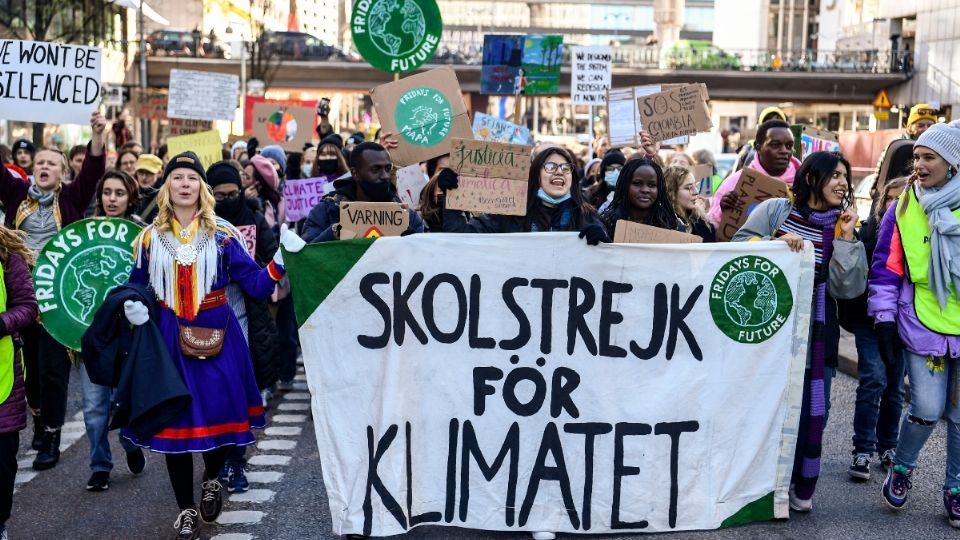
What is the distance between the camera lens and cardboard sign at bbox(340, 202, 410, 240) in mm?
6105

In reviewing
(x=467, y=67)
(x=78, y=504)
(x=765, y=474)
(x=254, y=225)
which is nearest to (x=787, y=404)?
(x=765, y=474)

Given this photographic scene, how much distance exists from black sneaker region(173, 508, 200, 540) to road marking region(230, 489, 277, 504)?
0.76m

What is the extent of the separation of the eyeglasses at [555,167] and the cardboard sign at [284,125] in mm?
9244

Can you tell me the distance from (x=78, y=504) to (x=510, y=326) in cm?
247

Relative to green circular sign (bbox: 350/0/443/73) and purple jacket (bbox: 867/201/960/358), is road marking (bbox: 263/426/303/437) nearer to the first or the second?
green circular sign (bbox: 350/0/443/73)

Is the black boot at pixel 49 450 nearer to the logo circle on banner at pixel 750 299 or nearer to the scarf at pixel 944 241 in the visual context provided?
the logo circle on banner at pixel 750 299

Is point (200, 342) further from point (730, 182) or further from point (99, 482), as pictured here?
point (730, 182)

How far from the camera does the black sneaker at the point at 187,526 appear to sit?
5.53 meters

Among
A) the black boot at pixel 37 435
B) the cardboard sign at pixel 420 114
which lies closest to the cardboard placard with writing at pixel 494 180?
the cardboard sign at pixel 420 114

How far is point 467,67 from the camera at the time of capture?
185 ft

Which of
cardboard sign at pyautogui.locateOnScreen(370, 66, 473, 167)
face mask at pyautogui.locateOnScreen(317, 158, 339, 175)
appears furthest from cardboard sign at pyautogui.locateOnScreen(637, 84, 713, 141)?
face mask at pyautogui.locateOnScreen(317, 158, 339, 175)

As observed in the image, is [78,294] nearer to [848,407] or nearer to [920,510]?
[920,510]

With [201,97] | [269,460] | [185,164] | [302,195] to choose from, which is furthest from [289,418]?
[201,97]

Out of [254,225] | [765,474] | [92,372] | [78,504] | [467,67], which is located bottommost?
[78,504]
